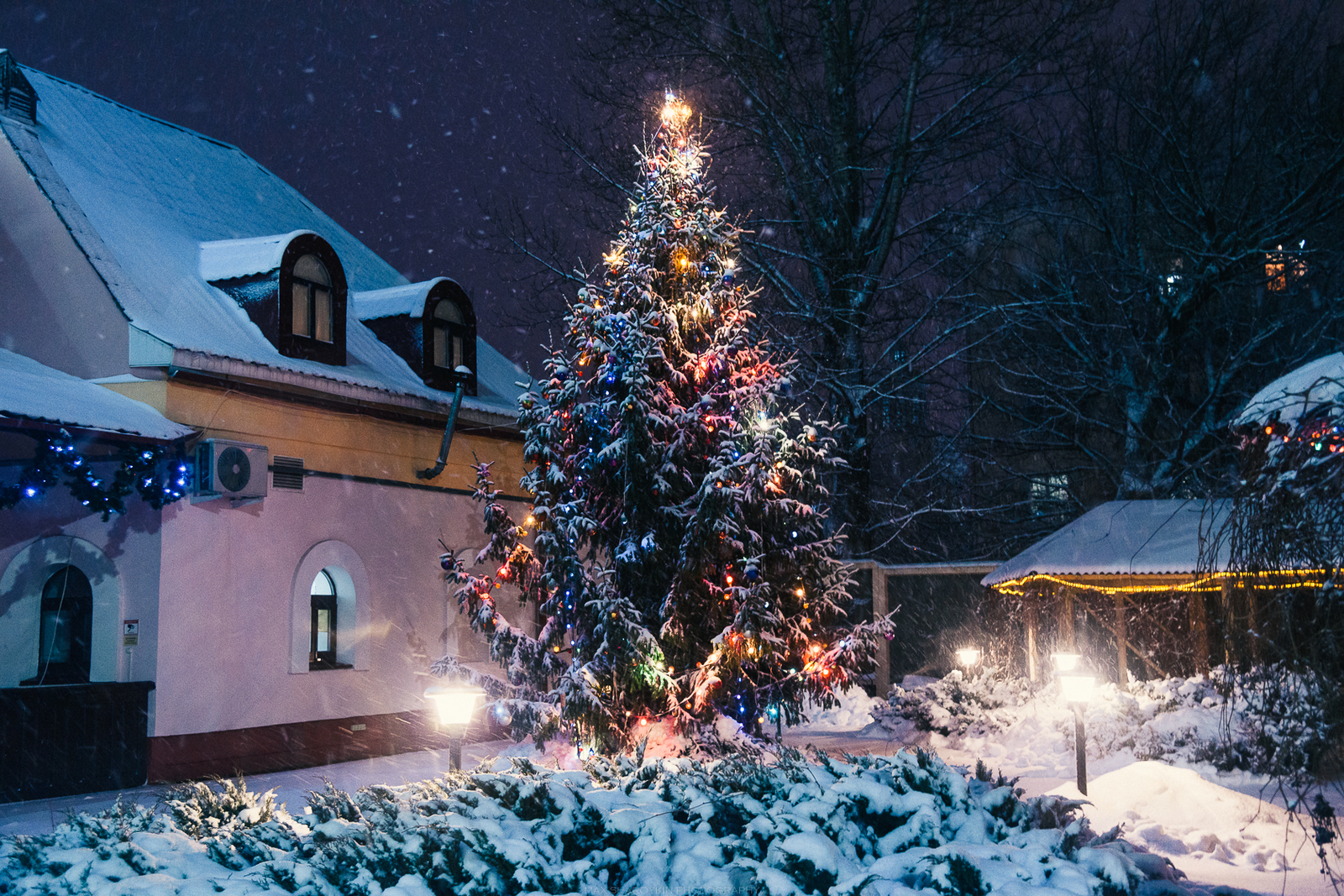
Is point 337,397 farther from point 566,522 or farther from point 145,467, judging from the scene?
point 566,522

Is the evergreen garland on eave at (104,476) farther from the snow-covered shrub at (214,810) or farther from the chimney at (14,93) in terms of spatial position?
the snow-covered shrub at (214,810)

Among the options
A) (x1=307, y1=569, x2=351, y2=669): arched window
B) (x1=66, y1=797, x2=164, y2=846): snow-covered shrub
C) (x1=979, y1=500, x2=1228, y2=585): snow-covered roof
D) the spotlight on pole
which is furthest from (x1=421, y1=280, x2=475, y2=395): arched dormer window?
(x1=66, y1=797, x2=164, y2=846): snow-covered shrub

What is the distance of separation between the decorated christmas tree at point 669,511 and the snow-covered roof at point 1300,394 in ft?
18.4

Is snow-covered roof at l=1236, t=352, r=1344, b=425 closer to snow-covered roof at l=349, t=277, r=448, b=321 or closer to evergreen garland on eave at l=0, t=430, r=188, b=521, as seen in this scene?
evergreen garland on eave at l=0, t=430, r=188, b=521

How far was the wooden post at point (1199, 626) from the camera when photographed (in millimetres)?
15728

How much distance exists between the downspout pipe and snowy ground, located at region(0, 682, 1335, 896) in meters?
4.07

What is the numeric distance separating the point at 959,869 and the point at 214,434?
10.7 metres

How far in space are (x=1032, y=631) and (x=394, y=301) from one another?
37.0 ft

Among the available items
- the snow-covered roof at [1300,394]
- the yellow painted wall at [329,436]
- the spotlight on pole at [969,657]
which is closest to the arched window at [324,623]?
the yellow painted wall at [329,436]

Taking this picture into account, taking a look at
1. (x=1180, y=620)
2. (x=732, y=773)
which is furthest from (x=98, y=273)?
(x=1180, y=620)

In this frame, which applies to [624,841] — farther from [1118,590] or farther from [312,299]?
[1118,590]

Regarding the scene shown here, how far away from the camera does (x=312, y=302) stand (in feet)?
47.1

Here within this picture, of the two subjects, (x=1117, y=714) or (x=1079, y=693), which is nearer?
(x=1079, y=693)

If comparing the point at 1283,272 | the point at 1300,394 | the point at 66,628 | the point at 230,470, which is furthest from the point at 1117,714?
the point at 66,628
